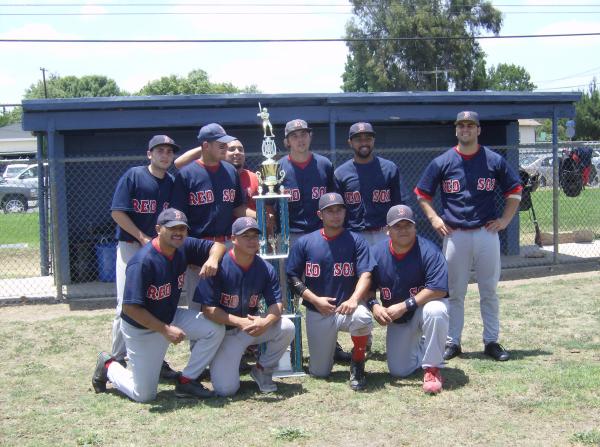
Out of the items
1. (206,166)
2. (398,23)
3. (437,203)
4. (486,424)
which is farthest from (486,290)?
(398,23)

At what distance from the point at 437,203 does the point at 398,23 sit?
3020 centimetres

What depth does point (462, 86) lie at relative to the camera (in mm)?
41375

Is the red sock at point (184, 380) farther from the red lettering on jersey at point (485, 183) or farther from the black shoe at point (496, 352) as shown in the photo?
the red lettering on jersey at point (485, 183)

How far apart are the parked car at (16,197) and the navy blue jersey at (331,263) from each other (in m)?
14.8

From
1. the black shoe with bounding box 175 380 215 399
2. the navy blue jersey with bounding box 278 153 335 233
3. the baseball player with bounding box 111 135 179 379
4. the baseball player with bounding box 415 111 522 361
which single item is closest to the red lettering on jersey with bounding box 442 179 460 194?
the baseball player with bounding box 415 111 522 361

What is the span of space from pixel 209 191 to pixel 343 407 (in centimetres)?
184

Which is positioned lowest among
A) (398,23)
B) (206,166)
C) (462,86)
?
(206,166)

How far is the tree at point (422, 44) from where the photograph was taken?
39562mm

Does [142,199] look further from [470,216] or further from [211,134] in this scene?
[470,216]

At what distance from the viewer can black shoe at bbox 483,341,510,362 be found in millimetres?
5711

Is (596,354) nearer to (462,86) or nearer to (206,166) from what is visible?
(206,166)

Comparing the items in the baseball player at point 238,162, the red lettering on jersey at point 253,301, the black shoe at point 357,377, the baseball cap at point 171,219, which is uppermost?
the baseball player at point 238,162

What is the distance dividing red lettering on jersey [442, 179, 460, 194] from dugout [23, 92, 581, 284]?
3347 mm

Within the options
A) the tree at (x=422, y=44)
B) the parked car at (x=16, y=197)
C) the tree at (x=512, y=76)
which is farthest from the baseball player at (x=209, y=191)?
the tree at (x=512, y=76)
